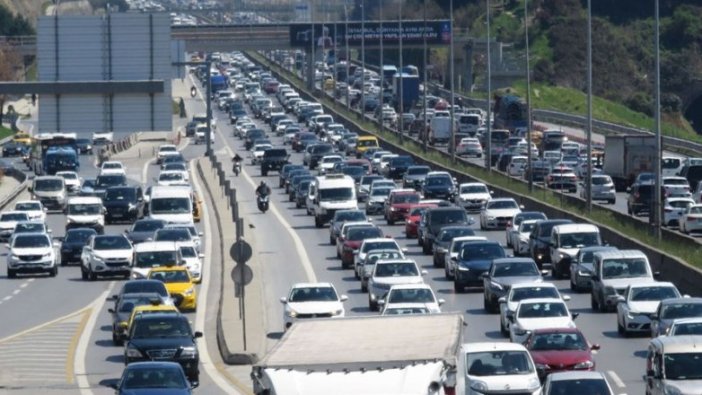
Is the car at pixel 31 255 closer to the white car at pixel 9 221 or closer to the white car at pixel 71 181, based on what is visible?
the white car at pixel 9 221

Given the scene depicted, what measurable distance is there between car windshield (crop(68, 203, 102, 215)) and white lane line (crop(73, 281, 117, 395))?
1555 cm

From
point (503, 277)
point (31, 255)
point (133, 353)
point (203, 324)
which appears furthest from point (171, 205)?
point (133, 353)

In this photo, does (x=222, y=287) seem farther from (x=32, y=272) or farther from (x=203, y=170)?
(x=203, y=170)

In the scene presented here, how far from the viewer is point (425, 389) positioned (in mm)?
19906

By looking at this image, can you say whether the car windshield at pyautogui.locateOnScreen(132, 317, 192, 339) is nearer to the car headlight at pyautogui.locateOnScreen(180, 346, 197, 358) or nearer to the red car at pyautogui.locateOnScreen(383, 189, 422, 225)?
the car headlight at pyautogui.locateOnScreen(180, 346, 197, 358)

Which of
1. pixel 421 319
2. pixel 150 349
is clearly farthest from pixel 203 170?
pixel 421 319

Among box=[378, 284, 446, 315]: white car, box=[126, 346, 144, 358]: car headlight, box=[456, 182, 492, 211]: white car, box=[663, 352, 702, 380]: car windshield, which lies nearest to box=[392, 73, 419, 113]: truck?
box=[456, 182, 492, 211]: white car

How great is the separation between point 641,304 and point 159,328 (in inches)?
385

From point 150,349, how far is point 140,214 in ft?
135

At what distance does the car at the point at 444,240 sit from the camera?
57.5 m

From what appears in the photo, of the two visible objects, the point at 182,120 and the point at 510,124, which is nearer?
the point at 510,124

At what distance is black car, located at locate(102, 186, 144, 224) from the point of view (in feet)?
250

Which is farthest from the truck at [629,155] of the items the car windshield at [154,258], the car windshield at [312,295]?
the car windshield at [312,295]

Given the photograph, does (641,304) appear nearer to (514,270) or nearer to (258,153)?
(514,270)
